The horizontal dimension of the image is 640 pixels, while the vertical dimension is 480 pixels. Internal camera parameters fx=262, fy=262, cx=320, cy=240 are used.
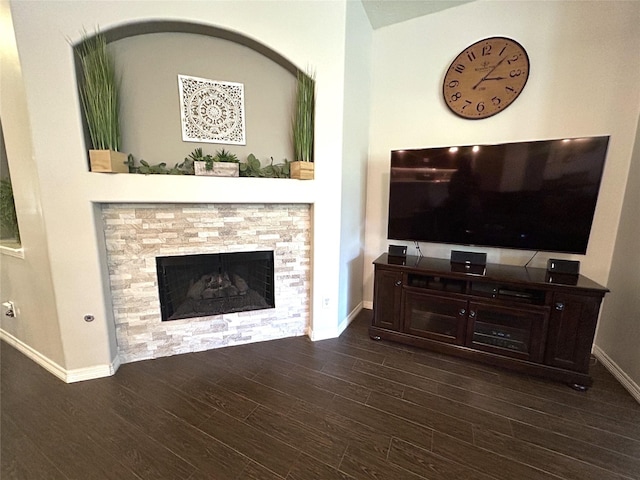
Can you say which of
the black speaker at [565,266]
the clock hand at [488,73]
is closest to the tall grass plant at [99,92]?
the clock hand at [488,73]

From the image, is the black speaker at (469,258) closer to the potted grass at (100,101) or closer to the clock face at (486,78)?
the clock face at (486,78)

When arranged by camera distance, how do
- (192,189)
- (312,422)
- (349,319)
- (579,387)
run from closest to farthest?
(312,422) < (579,387) < (192,189) < (349,319)

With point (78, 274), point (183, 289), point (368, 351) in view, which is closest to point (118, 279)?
point (78, 274)

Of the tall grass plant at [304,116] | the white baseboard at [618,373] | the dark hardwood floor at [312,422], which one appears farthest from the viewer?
the tall grass plant at [304,116]

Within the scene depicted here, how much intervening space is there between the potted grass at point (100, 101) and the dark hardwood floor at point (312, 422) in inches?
61.4

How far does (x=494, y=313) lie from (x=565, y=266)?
25.5 inches

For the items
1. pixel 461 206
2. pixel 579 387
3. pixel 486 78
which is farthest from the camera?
pixel 486 78

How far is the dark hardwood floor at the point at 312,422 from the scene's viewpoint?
1312mm

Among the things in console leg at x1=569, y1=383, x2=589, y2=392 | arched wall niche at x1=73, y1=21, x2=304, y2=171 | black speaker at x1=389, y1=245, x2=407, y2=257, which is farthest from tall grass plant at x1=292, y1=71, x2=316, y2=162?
console leg at x1=569, y1=383, x2=589, y2=392

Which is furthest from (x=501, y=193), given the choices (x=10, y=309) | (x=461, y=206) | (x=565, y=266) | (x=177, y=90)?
(x=10, y=309)

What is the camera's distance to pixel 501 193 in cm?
210

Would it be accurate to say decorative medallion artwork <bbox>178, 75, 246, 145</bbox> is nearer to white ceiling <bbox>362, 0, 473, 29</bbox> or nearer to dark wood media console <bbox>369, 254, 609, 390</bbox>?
white ceiling <bbox>362, 0, 473, 29</bbox>

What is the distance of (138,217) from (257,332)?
136 cm

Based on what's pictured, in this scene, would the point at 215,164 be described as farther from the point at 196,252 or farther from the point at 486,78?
the point at 486,78
